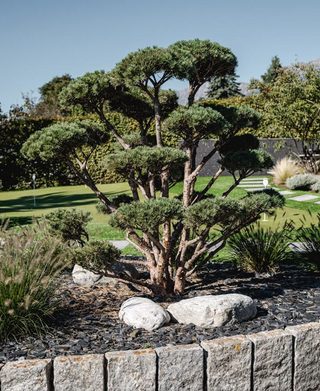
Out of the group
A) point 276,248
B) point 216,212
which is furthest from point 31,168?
point 216,212

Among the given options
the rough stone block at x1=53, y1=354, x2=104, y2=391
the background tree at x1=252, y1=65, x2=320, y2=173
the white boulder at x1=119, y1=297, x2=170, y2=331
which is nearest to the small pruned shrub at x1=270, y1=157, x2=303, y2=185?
the background tree at x1=252, y1=65, x2=320, y2=173

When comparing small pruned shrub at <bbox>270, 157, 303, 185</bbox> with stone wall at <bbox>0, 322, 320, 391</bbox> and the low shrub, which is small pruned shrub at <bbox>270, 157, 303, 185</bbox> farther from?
stone wall at <bbox>0, 322, 320, 391</bbox>

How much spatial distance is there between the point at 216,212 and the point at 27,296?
61.1 inches

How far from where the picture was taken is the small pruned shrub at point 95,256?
4367mm

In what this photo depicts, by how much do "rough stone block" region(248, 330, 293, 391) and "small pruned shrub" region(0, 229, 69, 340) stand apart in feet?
4.75

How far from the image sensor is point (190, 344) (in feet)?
11.5

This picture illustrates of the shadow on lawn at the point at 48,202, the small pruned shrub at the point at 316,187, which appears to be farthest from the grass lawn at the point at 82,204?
the small pruned shrub at the point at 316,187

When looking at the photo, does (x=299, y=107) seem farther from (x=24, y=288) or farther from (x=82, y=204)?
Answer: (x=24, y=288)

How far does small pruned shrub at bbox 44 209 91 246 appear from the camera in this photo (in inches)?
199

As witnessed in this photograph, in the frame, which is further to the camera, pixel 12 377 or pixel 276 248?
pixel 276 248

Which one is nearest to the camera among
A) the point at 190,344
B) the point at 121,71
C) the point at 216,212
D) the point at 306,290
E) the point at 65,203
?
the point at 190,344

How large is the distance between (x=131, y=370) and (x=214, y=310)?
908 millimetres

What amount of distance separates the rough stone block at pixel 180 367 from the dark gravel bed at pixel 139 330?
277mm

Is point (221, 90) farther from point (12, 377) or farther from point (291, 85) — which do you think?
point (12, 377)
